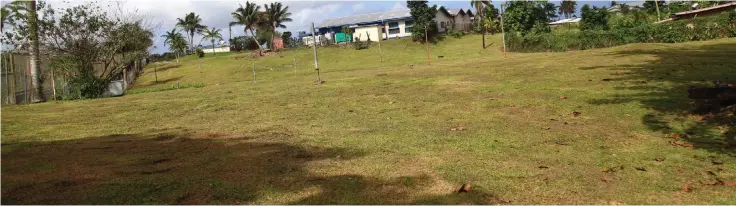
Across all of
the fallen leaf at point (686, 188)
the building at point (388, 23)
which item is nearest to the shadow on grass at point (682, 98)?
the fallen leaf at point (686, 188)

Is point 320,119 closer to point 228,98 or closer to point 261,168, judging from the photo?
point 261,168

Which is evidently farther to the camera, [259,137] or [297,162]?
[259,137]

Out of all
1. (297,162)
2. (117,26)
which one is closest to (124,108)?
(297,162)

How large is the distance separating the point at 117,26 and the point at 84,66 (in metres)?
3.42

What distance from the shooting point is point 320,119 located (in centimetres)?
1033

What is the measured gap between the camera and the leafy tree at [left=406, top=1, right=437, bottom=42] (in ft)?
165

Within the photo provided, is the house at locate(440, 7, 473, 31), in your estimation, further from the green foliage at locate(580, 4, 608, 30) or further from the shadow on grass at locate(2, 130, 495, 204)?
the shadow on grass at locate(2, 130, 495, 204)

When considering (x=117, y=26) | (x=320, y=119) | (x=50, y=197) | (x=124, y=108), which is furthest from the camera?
(x=117, y=26)

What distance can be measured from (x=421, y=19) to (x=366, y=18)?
13.5m

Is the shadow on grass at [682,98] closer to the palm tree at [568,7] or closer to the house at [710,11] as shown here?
the house at [710,11]

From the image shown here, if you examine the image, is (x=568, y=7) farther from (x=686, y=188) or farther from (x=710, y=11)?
(x=686, y=188)

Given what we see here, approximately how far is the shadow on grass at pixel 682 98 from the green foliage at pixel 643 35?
50.0ft

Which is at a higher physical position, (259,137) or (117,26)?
(117,26)

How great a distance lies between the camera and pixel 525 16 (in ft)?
149
